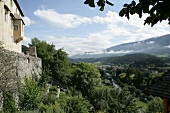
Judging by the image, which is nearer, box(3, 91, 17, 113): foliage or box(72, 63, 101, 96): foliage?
box(3, 91, 17, 113): foliage

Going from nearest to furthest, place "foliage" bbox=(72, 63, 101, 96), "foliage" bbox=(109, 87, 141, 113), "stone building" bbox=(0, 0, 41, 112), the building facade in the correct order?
"stone building" bbox=(0, 0, 41, 112) → the building facade → "foliage" bbox=(109, 87, 141, 113) → "foliage" bbox=(72, 63, 101, 96)

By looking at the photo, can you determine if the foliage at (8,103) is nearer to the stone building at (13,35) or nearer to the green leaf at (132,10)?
the stone building at (13,35)

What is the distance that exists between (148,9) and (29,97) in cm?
1581

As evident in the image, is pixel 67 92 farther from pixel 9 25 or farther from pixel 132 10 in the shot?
pixel 132 10

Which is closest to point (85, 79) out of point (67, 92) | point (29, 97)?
point (67, 92)

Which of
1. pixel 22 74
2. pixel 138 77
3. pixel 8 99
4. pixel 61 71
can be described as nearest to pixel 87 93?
pixel 61 71

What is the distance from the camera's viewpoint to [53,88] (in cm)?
3130

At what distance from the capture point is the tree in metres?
2.29

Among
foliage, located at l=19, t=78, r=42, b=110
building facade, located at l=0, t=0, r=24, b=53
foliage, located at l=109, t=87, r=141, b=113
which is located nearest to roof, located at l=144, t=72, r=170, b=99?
foliage, located at l=19, t=78, r=42, b=110

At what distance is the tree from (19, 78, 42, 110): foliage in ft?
49.4

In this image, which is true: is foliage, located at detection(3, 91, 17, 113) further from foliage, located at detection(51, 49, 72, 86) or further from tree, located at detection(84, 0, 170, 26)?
foliage, located at detection(51, 49, 72, 86)

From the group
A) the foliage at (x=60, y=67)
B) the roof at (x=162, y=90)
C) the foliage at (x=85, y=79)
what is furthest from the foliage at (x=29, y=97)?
the foliage at (x=85, y=79)

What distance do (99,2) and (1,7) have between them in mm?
20154

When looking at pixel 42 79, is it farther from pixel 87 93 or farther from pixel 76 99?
pixel 87 93
